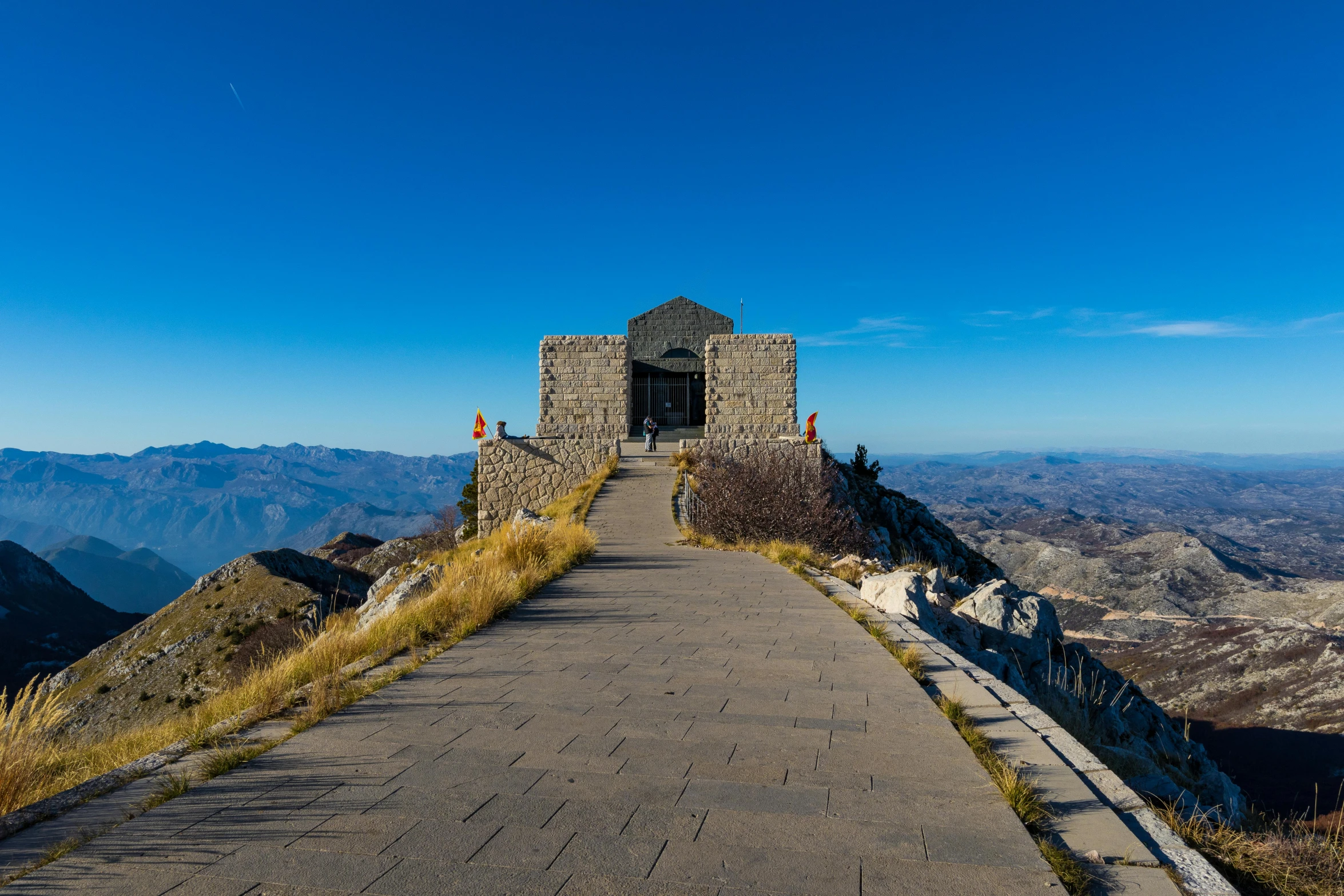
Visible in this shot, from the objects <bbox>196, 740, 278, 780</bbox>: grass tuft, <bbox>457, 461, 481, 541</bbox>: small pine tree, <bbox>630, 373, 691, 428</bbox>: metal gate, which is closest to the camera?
<bbox>196, 740, 278, 780</bbox>: grass tuft

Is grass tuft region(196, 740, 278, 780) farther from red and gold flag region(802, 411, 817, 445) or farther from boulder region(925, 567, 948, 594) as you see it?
red and gold flag region(802, 411, 817, 445)

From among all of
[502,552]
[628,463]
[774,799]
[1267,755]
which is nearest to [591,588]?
[502,552]

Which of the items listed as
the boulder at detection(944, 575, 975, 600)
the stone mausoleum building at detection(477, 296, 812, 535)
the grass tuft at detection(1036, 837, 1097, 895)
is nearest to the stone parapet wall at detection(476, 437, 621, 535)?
the stone mausoleum building at detection(477, 296, 812, 535)

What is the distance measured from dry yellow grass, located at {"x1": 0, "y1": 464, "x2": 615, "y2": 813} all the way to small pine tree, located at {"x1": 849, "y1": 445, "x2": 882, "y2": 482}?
68.0ft

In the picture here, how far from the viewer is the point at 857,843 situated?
8.59ft

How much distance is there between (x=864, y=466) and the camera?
28797 mm

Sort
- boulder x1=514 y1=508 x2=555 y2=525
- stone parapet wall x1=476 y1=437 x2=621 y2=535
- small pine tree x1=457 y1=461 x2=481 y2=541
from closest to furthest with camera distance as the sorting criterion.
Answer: boulder x1=514 y1=508 x2=555 y2=525
stone parapet wall x1=476 y1=437 x2=621 y2=535
small pine tree x1=457 y1=461 x2=481 y2=541

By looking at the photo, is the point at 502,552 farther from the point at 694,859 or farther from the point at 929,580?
the point at 694,859

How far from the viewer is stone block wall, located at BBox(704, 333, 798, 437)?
24.1m

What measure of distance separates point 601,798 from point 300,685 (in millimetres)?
2771

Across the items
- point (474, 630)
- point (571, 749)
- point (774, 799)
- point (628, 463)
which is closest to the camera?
point (774, 799)

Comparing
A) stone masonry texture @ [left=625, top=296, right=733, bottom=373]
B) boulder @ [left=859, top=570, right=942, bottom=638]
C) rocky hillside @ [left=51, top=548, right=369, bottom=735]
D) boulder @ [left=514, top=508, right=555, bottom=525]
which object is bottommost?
rocky hillside @ [left=51, top=548, right=369, bottom=735]

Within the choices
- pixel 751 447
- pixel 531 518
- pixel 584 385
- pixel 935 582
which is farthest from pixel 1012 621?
pixel 584 385

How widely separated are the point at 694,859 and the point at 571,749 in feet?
3.92
